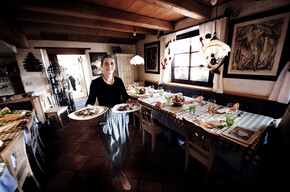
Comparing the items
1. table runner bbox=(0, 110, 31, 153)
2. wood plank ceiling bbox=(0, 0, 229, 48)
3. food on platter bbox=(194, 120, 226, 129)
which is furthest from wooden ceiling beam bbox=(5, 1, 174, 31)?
food on platter bbox=(194, 120, 226, 129)

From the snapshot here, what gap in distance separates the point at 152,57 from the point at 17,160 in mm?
4151

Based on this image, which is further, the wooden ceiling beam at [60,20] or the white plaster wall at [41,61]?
the white plaster wall at [41,61]

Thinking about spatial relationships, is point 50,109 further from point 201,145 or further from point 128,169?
point 201,145

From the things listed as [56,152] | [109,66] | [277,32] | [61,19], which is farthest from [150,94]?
[61,19]

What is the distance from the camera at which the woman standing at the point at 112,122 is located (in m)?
1.33

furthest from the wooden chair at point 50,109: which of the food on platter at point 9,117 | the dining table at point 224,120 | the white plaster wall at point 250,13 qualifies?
the white plaster wall at point 250,13

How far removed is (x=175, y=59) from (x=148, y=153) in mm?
2920

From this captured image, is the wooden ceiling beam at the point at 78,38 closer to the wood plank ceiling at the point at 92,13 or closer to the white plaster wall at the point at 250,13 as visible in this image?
the wood plank ceiling at the point at 92,13

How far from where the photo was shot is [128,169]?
5.79 feet

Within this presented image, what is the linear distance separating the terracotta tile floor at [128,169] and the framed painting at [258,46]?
72.5 inches

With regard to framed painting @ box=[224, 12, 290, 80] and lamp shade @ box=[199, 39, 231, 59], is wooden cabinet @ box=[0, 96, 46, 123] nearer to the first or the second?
lamp shade @ box=[199, 39, 231, 59]

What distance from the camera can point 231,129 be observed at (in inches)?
48.0

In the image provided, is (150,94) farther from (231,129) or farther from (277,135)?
(277,135)

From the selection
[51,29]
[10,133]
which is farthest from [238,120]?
[51,29]
